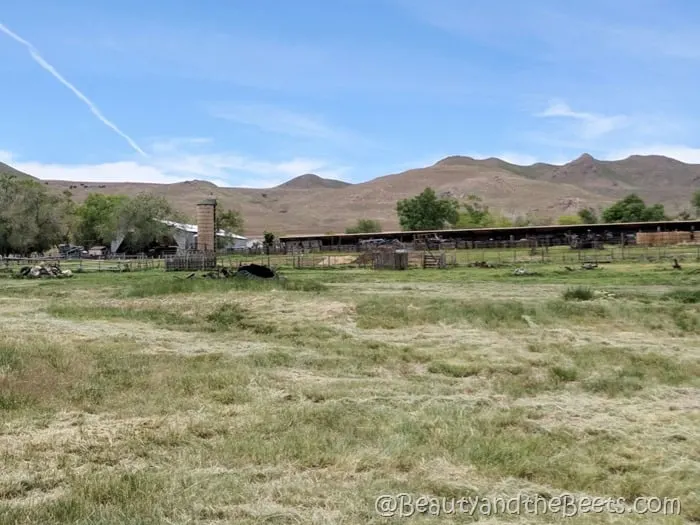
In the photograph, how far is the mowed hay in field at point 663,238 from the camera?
Answer: 6488 centimetres

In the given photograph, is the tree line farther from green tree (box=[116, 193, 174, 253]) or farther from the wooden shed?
the wooden shed

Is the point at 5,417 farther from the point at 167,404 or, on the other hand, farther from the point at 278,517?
the point at 278,517

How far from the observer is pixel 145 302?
1925 cm

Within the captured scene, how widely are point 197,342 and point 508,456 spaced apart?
806 centimetres

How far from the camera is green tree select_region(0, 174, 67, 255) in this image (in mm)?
59062

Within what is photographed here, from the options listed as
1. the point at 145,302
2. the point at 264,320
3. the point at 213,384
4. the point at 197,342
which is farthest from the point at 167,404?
the point at 145,302

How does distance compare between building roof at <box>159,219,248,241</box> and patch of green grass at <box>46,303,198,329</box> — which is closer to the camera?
patch of green grass at <box>46,303,198,329</box>

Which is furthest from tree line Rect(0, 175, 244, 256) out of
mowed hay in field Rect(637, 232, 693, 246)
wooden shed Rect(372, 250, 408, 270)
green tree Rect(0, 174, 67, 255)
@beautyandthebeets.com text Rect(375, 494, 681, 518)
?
@beautyandthebeets.com text Rect(375, 494, 681, 518)

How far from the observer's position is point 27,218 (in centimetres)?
6009

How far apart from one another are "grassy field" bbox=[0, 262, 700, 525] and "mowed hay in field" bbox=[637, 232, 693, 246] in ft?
181

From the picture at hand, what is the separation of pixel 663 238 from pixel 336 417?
220 feet

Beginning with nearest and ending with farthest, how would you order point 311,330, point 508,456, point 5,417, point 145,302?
point 508,456 < point 5,417 < point 311,330 < point 145,302

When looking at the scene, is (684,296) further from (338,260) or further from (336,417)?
(338,260)

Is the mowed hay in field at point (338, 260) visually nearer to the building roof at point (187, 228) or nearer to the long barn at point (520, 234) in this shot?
the long barn at point (520, 234)
